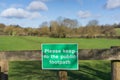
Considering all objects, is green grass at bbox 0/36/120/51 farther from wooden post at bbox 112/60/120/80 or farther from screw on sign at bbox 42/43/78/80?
wooden post at bbox 112/60/120/80

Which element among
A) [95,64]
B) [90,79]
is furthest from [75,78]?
[95,64]

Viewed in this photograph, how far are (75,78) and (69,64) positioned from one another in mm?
9802

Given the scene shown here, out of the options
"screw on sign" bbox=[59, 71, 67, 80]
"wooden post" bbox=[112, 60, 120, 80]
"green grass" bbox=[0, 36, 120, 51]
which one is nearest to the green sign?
"screw on sign" bbox=[59, 71, 67, 80]

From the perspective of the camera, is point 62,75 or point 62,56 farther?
point 62,75

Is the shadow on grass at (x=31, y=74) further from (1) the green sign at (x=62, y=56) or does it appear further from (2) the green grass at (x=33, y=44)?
(2) the green grass at (x=33, y=44)

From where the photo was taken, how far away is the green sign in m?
5.43

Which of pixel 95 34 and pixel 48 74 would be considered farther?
pixel 95 34

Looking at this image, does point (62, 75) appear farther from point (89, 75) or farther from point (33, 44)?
point (33, 44)

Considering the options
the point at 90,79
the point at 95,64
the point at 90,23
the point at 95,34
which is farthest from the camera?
the point at 90,23

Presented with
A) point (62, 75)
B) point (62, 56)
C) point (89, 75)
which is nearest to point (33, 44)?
point (89, 75)

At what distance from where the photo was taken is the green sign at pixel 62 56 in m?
5.43

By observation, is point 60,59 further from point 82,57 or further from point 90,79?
point 90,79

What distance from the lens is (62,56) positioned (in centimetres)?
544

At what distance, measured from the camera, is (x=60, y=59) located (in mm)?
5457
